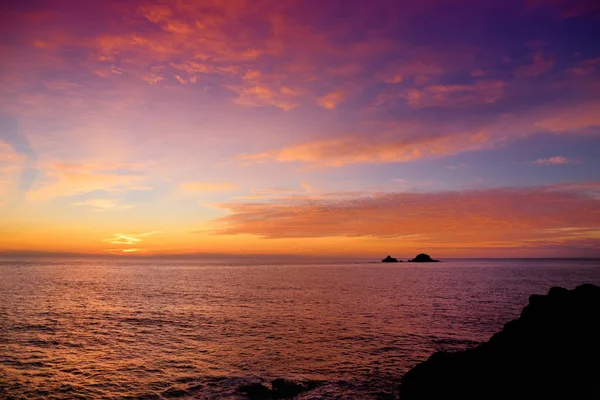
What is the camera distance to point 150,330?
41906mm

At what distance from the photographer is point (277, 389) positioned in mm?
22938

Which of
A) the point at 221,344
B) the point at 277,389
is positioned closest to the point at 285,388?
the point at 277,389

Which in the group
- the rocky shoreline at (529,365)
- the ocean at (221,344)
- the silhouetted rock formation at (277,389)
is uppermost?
the rocky shoreline at (529,365)

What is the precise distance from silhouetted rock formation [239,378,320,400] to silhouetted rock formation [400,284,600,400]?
257 inches

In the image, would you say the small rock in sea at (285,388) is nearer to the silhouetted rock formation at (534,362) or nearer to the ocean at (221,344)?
the ocean at (221,344)

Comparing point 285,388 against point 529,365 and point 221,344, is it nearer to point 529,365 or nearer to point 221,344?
point 221,344

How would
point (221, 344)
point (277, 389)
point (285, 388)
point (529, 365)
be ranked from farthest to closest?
point (221, 344) < point (285, 388) < point (277, 389) < point (529, 365)

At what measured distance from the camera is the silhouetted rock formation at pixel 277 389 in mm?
22109

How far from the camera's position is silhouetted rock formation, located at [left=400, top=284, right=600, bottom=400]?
57.2 feet

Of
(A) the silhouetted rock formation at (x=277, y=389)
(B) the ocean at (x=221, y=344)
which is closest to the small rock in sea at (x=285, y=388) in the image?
(A) the silhouetted rock formation at (x=277, y=389)

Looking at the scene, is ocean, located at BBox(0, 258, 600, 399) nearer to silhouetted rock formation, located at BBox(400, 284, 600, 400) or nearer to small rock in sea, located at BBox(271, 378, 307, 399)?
small rock in sea, located at BBox(271, 378, 307, 399)

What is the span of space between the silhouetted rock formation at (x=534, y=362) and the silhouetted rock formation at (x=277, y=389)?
652 cm

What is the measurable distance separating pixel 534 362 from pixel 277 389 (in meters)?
15.3

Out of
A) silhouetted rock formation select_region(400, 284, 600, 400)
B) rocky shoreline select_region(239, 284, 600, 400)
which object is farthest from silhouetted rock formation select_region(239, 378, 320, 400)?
silhouetted rock formation select_region(400, 284, 600, 400)
